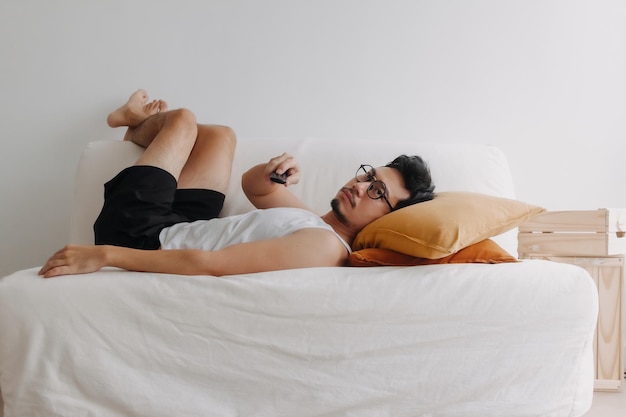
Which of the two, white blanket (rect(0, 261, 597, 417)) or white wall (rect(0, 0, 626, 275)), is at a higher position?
white wall (rect(0, 0, 626, 275))

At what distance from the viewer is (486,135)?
278 cm

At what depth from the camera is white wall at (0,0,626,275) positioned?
275 centimetres

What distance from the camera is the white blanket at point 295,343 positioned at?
1.44 m

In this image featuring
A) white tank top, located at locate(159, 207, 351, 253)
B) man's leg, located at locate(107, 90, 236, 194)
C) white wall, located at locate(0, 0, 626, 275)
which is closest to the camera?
white tank top, located at locate(159, 207, 351, 253)

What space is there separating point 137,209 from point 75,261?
0.44 meters

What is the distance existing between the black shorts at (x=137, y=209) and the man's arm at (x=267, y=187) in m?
0.22

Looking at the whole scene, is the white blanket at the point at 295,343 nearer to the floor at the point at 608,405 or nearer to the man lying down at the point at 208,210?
the man lying down at the point at 208,210

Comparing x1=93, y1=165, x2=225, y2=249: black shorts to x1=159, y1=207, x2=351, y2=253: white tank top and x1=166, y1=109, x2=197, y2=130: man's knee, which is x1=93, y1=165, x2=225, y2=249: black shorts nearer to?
x1=159, y1=207, x2=351, y2=253: white tank top

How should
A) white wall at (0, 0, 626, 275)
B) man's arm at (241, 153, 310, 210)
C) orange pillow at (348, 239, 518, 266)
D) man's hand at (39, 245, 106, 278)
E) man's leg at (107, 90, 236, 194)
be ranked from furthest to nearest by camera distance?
white wall at (0, 0, 626, 275) → man's leg at (107, 90, 236, 194) → man's arm at (241, 153, 310, 210) → orange pillow at (348, 239, 518, 266) → man's hand at (39, 245, 106, 278)

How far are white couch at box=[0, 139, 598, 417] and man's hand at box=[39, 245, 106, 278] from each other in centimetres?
3

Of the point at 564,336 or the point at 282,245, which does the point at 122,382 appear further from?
the point at 564,336

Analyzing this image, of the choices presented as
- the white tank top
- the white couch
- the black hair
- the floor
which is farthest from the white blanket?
the floor

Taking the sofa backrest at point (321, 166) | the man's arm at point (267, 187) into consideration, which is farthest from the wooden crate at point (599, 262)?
the man's arm at point (267, 187)

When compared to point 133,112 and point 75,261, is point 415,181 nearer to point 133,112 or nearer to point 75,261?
point 75,261
